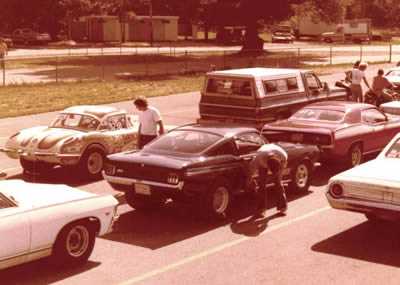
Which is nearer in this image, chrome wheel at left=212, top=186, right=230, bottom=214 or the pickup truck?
chrome wheel at left=212, top=186, right=230, bottom=214

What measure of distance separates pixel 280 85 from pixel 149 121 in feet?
19.1

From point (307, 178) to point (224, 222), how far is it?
259 centimetres

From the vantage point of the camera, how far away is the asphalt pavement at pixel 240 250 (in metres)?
8.81

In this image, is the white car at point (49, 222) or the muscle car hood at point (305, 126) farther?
the muscle car hood at point (305, 126)

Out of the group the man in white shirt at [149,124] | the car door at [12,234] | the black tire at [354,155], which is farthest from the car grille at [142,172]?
the black tire at [354,155]

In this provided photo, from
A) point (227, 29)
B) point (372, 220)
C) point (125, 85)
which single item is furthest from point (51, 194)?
point (227, 29)

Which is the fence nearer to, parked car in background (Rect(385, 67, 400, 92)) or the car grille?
parked car in background (Rect(385, 67, 400, 92))

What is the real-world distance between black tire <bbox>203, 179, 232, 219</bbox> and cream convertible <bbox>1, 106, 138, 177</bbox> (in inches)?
159

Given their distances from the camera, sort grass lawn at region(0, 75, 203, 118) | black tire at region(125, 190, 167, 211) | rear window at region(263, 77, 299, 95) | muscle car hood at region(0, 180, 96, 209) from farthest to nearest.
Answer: grass lawn at region(0, 75, 203, 118), rear window at region(263, 77, 299, 95), black tire at region(125, 190, 167, 211), muscle car hood at region(0, 180, 96, 209)

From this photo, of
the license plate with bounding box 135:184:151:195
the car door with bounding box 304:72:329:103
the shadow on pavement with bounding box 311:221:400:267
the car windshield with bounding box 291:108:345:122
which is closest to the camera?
the shadow on pavement with bounding box 311:221:400:267

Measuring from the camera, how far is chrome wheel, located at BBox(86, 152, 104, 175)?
14.7 m

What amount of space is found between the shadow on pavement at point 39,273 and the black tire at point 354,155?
7422 millimetres

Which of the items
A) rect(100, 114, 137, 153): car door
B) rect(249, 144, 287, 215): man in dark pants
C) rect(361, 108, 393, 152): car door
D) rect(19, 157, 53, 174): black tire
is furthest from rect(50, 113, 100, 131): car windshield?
rect(361, 108, 393, 152): car door

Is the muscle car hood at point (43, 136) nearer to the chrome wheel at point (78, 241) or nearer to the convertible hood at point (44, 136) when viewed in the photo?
the convertible hood at point (44, 136)
